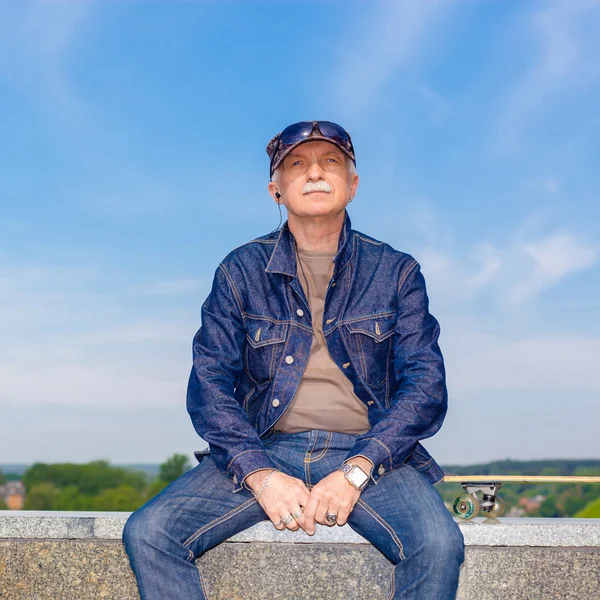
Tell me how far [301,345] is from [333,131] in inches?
41.4

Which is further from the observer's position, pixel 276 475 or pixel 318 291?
pixel 318 291

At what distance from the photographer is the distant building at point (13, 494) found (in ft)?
351

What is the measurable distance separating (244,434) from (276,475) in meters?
0.24

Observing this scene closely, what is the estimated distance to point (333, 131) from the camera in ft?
11.5

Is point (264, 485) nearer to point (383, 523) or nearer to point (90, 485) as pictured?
point (383, 523)

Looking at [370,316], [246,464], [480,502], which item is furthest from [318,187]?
[480,502]

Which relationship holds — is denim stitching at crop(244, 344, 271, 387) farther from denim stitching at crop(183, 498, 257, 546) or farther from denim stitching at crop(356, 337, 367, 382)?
denim stitching at crop(183, 498, 257, 546)

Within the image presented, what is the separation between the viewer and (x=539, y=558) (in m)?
3.39

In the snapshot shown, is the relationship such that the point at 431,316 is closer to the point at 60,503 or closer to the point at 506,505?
the point at 506,505

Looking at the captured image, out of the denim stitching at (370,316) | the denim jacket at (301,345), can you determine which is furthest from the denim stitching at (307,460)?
the denim stitching at (370,316)

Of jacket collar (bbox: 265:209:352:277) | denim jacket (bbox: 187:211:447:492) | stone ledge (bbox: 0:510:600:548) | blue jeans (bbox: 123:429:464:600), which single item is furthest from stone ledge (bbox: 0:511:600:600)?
jacket collar (bbox: 265:209:352:277)

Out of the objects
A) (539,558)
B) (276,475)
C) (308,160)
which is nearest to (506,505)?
(539,558)

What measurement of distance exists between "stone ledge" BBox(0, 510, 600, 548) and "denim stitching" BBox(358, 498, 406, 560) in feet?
1.41

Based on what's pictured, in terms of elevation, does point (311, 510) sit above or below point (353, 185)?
below
